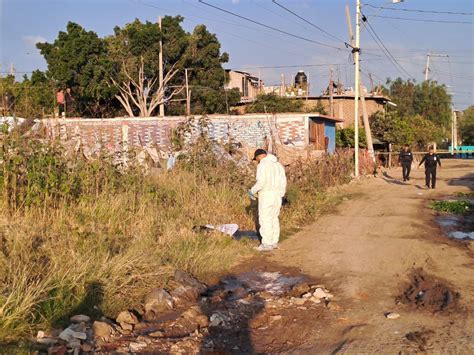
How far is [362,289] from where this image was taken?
24.3ft

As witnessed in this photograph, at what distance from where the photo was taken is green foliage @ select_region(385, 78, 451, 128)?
218 feet

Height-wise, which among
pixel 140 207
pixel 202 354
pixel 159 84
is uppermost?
pixel 159 84

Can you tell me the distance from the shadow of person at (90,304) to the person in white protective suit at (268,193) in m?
4.02

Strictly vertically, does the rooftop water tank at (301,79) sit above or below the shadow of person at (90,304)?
above

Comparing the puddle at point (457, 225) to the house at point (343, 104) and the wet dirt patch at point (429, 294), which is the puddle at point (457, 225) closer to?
the wet dirt patch at point (429, 294)

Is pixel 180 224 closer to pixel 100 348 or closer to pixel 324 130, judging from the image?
pixel 100 348

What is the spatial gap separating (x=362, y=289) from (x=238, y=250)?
2.73 metres

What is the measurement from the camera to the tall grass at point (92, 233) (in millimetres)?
5980

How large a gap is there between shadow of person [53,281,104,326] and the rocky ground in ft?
0.44

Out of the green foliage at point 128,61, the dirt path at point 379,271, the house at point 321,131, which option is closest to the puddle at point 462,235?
the dirt path at point 379,271

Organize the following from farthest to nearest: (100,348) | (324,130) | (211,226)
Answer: (324,130) < (211,226) < (100,348)

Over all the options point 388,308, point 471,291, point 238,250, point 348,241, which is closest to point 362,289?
point 388,308

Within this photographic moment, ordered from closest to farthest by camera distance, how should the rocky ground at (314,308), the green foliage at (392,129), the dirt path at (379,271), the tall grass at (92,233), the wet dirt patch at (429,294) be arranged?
1. the rocky ground at (314,308)
2. the dirt path at (379,271)
3. the tall grass at (92,233)
4. the wet dirt patch at (429,294)
5. the green foliage at (392,129)

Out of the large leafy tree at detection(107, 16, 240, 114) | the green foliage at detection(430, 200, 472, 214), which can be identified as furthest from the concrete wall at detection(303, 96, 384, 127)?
the green foliage at detection(430, 200, 472, 214)
